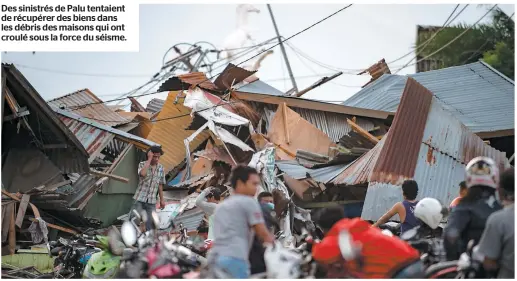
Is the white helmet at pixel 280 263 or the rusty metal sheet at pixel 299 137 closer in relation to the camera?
the white helmet at pixel 280 263

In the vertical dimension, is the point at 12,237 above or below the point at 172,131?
below

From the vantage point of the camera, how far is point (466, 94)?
70.1 feet

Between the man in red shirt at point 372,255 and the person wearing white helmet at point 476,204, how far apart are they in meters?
0.75

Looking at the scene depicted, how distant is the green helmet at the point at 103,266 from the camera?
10.9 metres

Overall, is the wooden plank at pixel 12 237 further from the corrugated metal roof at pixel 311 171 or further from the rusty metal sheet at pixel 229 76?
the rusty metal sheet at pixel 229 76

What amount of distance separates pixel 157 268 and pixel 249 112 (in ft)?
44.7

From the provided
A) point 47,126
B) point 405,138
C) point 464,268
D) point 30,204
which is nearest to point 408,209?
point 464,268

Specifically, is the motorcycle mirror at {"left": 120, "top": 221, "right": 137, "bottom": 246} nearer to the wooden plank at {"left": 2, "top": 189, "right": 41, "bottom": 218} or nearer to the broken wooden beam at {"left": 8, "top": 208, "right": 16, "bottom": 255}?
the broken wooden beam at {"left": 8, "top": 208, "right": 16, "bottom": 255}

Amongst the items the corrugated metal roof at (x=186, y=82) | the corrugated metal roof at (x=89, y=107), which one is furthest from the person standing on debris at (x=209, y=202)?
the corrugated metal roof at (x=89, y=107)

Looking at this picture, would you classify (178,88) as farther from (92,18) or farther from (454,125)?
(92,18)

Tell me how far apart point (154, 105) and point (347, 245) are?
20.3m

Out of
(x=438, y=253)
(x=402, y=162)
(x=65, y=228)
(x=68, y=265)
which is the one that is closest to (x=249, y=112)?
(x=65, y=228)

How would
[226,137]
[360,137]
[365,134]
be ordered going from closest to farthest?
[365,134]
[360,137]
[226,137]

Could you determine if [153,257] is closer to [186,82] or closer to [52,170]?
[52,170]
